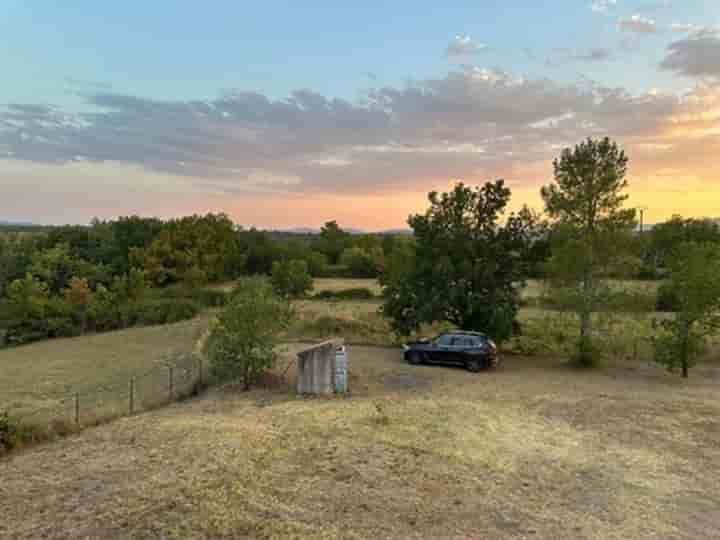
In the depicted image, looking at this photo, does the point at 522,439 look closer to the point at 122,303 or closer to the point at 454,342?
the point at 454,342

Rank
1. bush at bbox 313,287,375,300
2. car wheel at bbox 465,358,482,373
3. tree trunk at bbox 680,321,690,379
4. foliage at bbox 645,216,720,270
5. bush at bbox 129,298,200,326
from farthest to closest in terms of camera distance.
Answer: foliage at bbox 645,216,720,270 → bush at bbox 313,287,375,300 → bush at bbox 129,298,200,326 → car wheel at bbox 465,358,482,373 → tree trunk at bbox 680,321,690,379

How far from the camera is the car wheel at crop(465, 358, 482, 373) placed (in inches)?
699

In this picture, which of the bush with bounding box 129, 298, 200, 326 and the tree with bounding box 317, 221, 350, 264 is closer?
the bush with bounding box 129, 298, 200, 326

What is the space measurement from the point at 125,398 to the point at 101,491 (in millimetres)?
8476

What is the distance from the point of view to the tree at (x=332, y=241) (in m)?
69.4

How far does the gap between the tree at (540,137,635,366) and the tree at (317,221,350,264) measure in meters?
50.5

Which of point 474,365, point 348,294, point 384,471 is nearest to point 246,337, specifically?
point 384,471

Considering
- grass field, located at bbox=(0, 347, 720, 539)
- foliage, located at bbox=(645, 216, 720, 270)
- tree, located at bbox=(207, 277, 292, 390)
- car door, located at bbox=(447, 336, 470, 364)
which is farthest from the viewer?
foliage, located at bbox=(645, 216, 720, 270)

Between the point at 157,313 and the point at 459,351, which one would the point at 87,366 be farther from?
the point at 459,351

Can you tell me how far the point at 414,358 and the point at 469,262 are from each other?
4.53 metres

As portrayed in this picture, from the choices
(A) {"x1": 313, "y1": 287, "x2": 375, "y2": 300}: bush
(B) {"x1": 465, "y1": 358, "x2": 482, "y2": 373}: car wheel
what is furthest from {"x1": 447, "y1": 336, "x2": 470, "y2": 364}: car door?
(A) {"x1": 313, "y1": 287, "x2": 375, "y2": 300}: bush

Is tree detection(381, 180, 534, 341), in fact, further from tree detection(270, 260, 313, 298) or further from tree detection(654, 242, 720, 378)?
tree detection(270, 260, 313, 298)

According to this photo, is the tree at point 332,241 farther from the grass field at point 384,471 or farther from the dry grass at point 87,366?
the grass field at point 384,471

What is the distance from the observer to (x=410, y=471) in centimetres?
851
